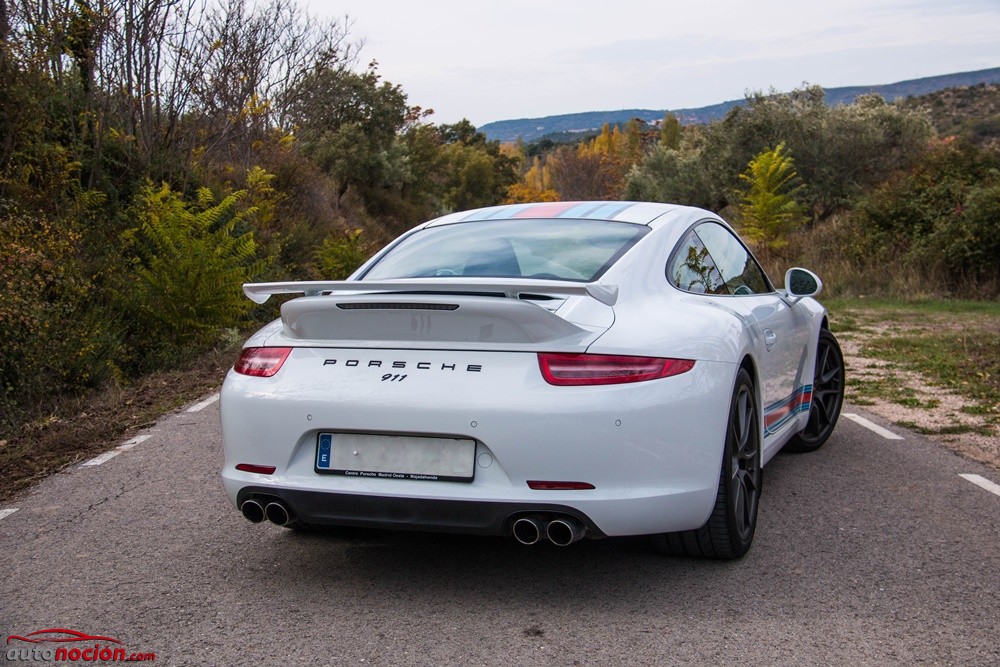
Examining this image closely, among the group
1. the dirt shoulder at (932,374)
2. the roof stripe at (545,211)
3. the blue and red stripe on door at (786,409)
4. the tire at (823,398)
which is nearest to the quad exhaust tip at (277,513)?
the roof stripe at (545,211)

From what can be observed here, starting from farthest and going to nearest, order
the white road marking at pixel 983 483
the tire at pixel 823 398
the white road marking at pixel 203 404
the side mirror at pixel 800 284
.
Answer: the white road marking at pixel 203 404 → the tire at pixel 823 398 → the side mirror at pixel 800 284 → the white road marking at pixel 983 483

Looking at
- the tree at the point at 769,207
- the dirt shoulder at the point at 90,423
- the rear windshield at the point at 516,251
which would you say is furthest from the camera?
the tree at the point at 769,207

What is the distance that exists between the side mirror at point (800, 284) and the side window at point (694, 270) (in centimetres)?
88

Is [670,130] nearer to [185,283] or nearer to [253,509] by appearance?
[185,283]

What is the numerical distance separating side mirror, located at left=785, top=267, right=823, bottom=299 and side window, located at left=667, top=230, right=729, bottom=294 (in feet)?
2.87

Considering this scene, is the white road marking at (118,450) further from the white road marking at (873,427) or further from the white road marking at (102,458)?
the white road marking at (873,427)

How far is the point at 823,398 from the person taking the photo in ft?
22.8

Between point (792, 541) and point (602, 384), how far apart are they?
4.89 feet

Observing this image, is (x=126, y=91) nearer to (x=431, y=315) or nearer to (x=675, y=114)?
(x=431, y=315)

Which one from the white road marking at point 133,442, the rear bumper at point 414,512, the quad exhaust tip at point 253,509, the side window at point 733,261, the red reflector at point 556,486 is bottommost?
the white road marking at point 133,442

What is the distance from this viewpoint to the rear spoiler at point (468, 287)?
3830 millimetres

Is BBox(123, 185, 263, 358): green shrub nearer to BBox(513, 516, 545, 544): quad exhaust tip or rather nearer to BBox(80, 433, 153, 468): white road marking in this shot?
BBox(80, 433, 153, 468): white road marking

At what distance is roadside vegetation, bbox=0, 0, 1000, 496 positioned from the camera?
1002 cm

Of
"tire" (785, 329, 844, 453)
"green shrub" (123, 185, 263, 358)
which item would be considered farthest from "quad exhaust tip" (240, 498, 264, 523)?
"green shrub" (123, 185, 263, 358)
